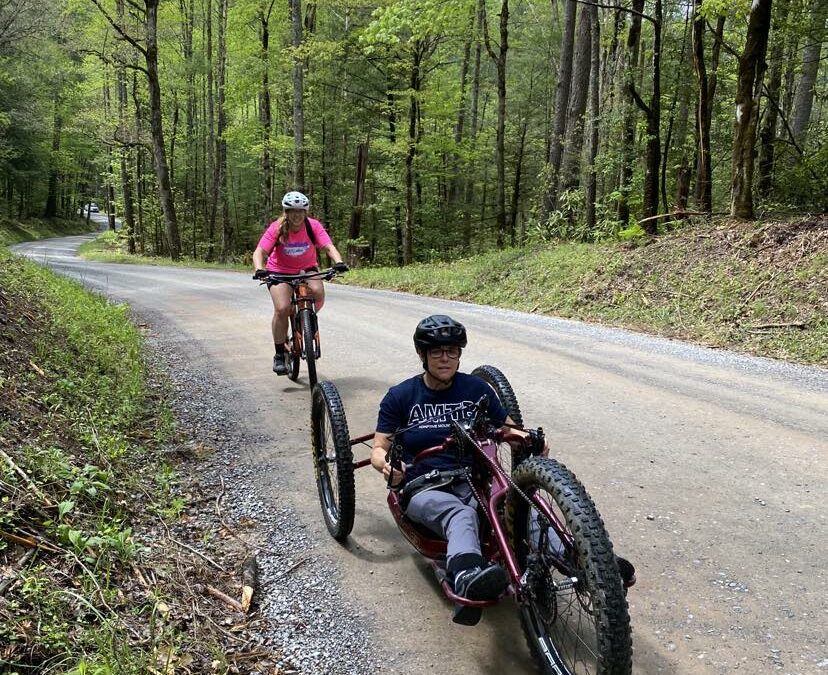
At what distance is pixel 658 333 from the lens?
980 cm

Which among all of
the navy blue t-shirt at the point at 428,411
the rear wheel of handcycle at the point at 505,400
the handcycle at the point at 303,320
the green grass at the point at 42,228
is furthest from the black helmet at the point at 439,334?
the green grass at the point at 42,228

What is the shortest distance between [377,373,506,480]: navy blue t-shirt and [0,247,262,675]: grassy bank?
47.1 inches

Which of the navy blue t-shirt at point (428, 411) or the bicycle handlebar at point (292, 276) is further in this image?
the bicycle handlebar at point (292, 276)

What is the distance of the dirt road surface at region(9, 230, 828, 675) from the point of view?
2811 mm

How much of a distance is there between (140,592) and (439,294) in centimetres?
1327

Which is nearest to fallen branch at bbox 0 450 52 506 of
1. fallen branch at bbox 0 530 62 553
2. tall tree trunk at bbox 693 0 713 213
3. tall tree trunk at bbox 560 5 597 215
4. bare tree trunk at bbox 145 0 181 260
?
fallen branch at bbox 0 530 62 553

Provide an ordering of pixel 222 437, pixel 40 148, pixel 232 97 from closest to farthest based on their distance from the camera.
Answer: pixel 222 437 < pixel 232 97 < pixel 40 148

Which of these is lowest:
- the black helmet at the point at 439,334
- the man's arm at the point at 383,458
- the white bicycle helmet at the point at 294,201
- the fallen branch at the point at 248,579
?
the fallen branch at the point at 248,579

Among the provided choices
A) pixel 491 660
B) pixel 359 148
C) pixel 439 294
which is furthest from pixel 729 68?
pixel 491 660

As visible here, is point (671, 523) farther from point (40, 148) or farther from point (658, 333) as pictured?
point (40, 148)

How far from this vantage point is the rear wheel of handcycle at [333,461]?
355cm

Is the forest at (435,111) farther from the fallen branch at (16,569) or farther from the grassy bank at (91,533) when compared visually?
the fallen branch at (16,569)

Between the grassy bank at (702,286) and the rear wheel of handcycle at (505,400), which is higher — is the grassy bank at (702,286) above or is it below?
above

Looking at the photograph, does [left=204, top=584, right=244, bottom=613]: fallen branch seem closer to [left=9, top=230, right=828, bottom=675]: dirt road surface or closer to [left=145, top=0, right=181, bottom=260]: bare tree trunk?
[left=9, top=230, right=828, bottom=675]: dirt road surface
